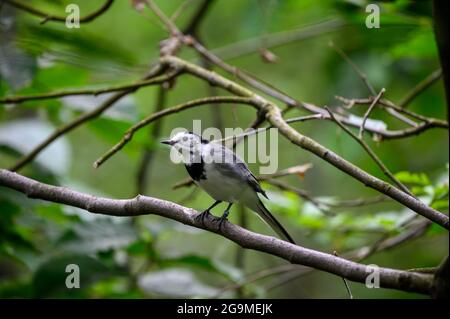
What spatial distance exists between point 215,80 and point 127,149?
3.15ft

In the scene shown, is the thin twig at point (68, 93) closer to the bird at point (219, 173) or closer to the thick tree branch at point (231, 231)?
the bird at point (219, 173)

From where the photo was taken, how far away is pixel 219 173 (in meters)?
3.42

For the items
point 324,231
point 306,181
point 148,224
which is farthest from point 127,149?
point 306,181

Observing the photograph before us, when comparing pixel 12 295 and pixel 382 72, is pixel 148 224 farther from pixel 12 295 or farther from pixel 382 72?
pixel 382 72

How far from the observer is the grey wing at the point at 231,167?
344 centimetres

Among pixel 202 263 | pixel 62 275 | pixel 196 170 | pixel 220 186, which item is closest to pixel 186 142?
pixel 196 170

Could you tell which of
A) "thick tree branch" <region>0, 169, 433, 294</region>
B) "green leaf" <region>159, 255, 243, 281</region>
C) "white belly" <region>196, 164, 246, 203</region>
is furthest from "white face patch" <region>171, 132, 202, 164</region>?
"green leaf" <region>159, 255, 243, 281</region>

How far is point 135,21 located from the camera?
7.36m

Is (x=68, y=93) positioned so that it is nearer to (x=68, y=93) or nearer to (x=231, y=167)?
(x=68, y=93)

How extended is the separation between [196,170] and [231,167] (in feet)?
0.66

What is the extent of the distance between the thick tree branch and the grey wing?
0.63m

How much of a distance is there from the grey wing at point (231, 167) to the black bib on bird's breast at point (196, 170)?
83 millimetres

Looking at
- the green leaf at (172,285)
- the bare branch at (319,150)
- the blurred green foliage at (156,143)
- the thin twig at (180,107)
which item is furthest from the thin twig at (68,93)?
the green leaf at (172,285)

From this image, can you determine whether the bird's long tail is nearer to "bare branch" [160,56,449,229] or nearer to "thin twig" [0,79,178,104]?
"bare branch" [160,56,449,229]
